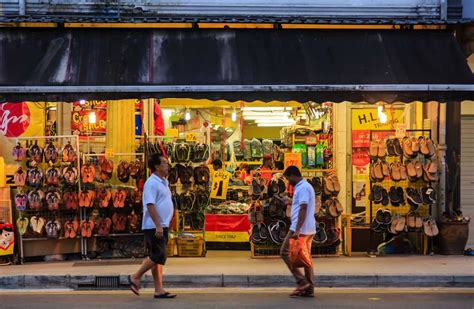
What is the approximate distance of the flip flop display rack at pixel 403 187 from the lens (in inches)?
487

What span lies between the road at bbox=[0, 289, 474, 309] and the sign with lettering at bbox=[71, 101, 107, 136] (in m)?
4.21

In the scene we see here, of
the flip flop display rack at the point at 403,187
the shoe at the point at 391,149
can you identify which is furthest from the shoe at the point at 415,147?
the shoe at the point at 391,149

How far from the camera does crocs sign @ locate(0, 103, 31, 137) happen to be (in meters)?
12.8

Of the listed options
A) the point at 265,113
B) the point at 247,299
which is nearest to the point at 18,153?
the point at 265,113

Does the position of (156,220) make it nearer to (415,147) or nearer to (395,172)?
(395,172)

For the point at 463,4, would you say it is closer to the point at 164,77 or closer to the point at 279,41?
the point at 279,41

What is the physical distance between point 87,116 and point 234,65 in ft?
11.9

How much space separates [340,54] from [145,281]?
5.07 meters

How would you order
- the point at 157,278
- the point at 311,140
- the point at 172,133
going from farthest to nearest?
the point at 311,140
the point at 172,133
the point at 157,278

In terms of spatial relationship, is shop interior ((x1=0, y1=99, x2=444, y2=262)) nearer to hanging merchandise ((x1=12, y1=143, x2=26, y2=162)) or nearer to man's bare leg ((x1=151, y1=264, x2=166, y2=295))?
hanging merchandise ((x1=12, y1=143, x2=26, y2=162))

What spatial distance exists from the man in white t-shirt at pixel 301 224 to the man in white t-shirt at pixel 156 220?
5.31ft

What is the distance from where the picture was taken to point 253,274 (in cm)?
1036

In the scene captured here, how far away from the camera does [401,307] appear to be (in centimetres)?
848

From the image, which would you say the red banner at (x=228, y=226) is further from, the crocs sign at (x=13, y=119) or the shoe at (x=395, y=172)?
the crocs sign at (x=13, y=119)
